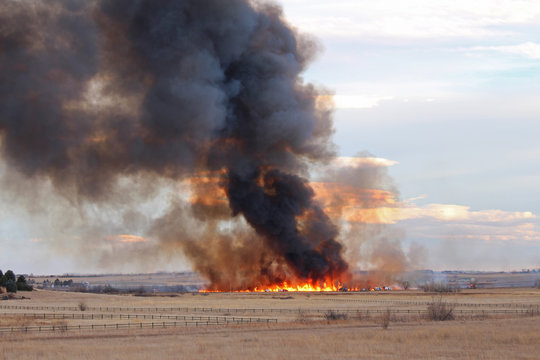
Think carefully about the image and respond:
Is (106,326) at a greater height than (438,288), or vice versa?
(438,288)

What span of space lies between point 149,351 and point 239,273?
8550 cm

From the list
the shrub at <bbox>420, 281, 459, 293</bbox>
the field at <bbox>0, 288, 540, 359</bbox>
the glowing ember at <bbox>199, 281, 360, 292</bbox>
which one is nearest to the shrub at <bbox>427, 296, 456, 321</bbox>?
the field at <bbox>0, 288, 540, 359</bbox>

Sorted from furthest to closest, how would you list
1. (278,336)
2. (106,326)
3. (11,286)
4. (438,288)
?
(438,288) → (11,286) → (106,326) → (278,336)

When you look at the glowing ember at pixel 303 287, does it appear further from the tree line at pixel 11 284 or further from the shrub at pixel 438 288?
the tree line at pixel 11 284

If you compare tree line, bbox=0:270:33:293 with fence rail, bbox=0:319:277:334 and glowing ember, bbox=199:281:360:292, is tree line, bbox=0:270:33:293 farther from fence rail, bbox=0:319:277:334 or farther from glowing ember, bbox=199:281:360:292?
Result: fence rail, bbox=0:319:277:334

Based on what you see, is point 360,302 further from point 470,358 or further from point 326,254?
point 470,358

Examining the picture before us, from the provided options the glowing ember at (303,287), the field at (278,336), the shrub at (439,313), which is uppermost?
the glowing ember at (303,287)

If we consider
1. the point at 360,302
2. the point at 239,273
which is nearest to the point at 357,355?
the point at 360,302

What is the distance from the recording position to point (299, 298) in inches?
4033

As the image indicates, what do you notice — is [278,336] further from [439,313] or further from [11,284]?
[11,284]

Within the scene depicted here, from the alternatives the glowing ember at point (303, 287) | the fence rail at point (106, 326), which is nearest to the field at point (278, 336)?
the fence rail at point (106, 326)

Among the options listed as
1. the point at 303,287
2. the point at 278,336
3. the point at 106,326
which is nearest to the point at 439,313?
the point at 278,336

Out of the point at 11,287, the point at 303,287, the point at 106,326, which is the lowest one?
the point at 106,326

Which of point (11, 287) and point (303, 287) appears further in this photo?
point (11, 287)
